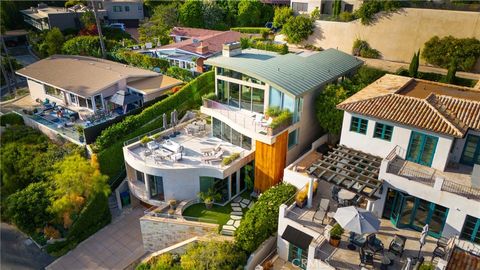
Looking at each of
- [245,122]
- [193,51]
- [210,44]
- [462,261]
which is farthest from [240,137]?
[210,44]

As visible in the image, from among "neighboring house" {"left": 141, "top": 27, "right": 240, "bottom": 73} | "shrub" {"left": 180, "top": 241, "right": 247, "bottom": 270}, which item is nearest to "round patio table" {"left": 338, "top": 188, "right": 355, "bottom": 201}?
"shrub" {"left": 180, "top": 241, "right": 247, "bottom": 270}

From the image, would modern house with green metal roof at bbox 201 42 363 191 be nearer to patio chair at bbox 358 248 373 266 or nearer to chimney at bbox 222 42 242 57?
chimney at bbox 222 42 242 57

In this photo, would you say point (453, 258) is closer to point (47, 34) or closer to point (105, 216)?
point (105, 216)

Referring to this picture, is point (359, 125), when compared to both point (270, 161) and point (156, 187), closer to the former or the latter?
point (270, 161)

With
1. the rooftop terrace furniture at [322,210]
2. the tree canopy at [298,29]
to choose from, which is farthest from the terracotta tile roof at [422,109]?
the tree canopy at [298,29]

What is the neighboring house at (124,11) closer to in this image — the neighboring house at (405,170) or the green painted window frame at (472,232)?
the neighboring house at (405,170)
